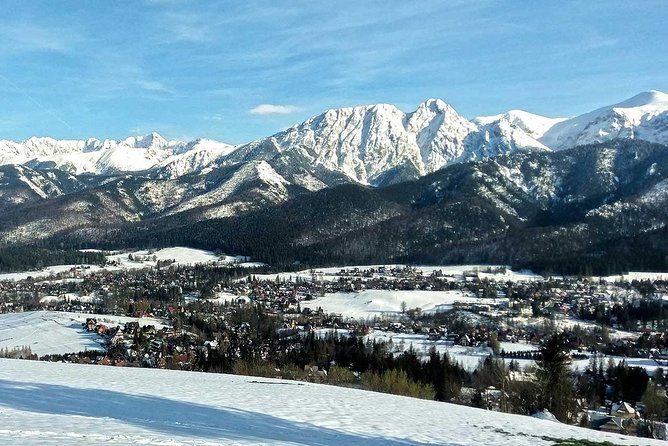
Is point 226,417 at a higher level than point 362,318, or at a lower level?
higher

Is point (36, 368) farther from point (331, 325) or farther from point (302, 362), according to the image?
point (331, 325)

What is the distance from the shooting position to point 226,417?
20656mm

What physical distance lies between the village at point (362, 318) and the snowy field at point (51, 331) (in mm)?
1878

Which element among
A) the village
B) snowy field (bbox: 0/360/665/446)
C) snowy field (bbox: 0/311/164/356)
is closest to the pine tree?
the village

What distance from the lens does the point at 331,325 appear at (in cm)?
11850

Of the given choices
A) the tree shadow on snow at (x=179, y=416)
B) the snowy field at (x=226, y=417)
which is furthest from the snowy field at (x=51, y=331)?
the tree shadow on snow at (x=179, y=416)

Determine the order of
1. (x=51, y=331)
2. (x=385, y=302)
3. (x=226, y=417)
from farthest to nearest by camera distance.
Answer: (x=385, y=302) → (x=51, y=331) → (x=226, y=417)

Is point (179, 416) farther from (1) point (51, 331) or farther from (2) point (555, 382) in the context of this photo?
(1) point (51, 331)

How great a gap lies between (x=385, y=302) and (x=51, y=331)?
3056 inches

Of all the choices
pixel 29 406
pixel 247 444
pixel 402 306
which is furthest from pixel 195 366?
pixel 402 306

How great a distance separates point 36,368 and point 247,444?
80.0 feet

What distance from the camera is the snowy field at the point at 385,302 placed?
461 feet

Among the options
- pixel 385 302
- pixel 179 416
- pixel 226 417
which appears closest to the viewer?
pixel 179 416

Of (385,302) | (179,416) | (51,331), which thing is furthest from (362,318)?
(179,416)
